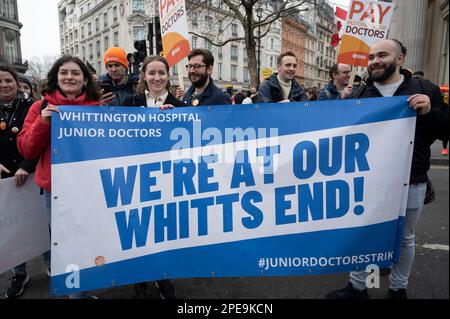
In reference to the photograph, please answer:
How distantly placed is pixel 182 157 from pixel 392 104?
1489 mm

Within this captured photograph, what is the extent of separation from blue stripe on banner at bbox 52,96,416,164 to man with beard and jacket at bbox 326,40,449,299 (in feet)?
0.35

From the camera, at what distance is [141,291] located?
2766 millimetres

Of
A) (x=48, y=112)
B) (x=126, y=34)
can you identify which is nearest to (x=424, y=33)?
(x=48, y=112)

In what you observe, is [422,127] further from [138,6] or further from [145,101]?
[138,6]

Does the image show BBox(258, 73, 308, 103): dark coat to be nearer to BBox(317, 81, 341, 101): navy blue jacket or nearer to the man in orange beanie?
BBox(317, 81, 341, 101): navy blue jacket

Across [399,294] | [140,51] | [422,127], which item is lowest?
[399,294]

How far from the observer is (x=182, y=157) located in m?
2.30

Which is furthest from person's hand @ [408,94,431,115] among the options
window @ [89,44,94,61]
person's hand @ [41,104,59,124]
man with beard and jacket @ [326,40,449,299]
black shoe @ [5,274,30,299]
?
window @ [89,44,94,61]

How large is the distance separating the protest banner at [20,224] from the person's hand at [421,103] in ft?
9.35

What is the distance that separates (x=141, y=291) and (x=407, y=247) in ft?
6.93

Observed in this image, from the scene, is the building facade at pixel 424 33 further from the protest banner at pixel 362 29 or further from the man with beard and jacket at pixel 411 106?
the man with beard and jacket at pixel 411 106
